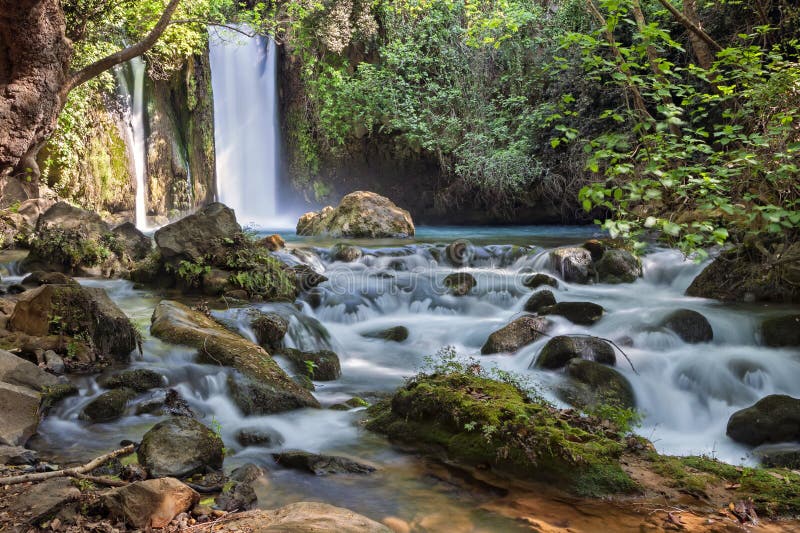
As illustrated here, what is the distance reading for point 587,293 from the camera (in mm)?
9836

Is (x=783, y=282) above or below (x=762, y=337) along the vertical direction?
above

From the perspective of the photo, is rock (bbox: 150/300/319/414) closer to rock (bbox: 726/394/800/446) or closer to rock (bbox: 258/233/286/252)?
rock (bbox: 726/394/800/446)

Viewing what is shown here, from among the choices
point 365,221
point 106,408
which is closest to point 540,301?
point 106,408

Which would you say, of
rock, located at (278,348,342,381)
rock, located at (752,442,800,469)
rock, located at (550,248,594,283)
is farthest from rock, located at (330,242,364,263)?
rock, located at (752,442,800,469)

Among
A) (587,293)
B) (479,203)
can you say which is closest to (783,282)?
(587,293)

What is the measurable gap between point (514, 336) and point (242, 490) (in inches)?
179

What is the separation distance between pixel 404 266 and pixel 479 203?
854 centimetres

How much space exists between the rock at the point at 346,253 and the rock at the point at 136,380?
6.41m

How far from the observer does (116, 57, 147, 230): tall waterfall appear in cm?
1694

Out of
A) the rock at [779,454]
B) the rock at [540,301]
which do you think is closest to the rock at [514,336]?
the rock at [540,301]

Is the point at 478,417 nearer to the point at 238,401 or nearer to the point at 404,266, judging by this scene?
the point at 238,401

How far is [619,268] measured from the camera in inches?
410

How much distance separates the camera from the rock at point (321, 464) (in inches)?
158

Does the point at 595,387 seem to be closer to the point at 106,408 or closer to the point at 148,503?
the point at 148,503
